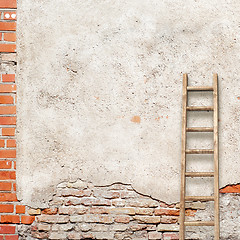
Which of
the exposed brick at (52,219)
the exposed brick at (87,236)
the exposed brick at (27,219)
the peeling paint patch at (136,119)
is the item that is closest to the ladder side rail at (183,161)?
the peeling paint patch at (136,119)

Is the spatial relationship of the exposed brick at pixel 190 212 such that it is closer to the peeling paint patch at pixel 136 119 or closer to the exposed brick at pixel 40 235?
the peeling paint patch at pixel 136 119

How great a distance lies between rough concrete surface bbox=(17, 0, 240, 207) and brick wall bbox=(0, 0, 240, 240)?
2.8 inches

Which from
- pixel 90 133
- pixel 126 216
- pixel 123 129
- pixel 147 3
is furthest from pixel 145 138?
pixel 147 3

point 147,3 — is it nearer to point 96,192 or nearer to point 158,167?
point 158,167

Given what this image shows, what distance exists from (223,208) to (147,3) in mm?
1771

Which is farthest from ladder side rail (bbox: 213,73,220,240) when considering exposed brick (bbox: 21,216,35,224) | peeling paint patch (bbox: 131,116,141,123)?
exposed brick (bbox: 21,216,35,224)

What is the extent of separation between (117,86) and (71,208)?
1.07 m

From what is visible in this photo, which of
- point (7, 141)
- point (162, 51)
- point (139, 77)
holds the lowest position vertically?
point (7, 141)

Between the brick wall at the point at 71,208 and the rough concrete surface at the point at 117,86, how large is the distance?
7 centimetres

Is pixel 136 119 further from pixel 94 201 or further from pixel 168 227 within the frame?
pixel 168 227

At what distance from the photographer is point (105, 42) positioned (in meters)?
2.80

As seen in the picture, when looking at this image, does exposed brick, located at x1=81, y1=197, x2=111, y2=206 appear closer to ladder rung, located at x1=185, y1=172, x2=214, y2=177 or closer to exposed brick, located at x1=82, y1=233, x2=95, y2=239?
exposed brick, located at x1=82, y1=233, x2=95, y2=239

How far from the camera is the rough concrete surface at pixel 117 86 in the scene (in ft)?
8.95

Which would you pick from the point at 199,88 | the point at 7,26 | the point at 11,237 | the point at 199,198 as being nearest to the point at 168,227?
the point at 199,198
